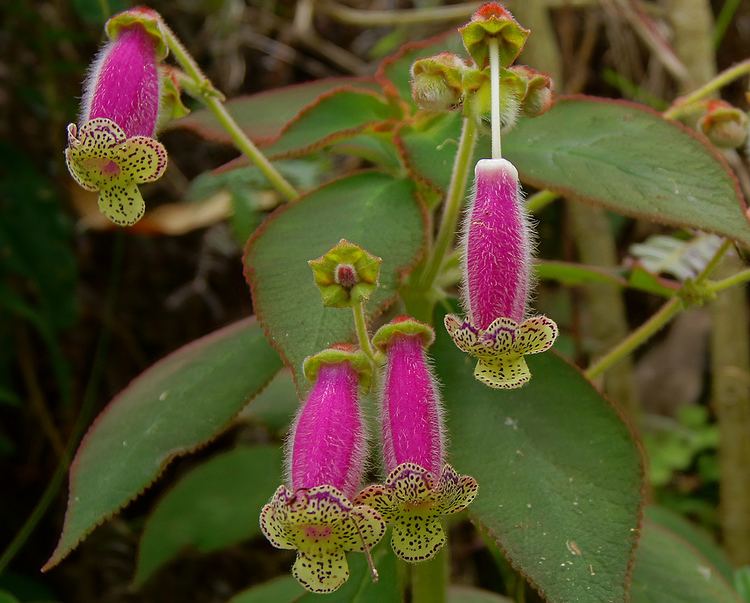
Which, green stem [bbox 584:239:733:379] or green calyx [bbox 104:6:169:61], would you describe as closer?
green calyx [bbox 104:6:169:61]

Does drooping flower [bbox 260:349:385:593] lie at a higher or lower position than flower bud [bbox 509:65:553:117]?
lower

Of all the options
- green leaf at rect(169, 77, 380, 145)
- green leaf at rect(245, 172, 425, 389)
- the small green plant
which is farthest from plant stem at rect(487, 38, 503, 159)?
green leaf at rect(169, 77, 380, 145)

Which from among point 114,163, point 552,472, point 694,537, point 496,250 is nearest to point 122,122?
point 114,163

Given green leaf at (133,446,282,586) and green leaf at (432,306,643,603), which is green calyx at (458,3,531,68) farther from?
green leaf at (133,446,282,586)

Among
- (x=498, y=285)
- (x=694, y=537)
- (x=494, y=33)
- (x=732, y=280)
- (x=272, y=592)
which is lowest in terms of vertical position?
(x=694, y=537)

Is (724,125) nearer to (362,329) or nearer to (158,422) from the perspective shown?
(362,329)

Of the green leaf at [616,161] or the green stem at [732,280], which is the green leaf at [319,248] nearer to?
the green leaf at [616,161]

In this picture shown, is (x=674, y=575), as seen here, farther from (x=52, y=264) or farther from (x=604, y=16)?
(x=604, y=16)
